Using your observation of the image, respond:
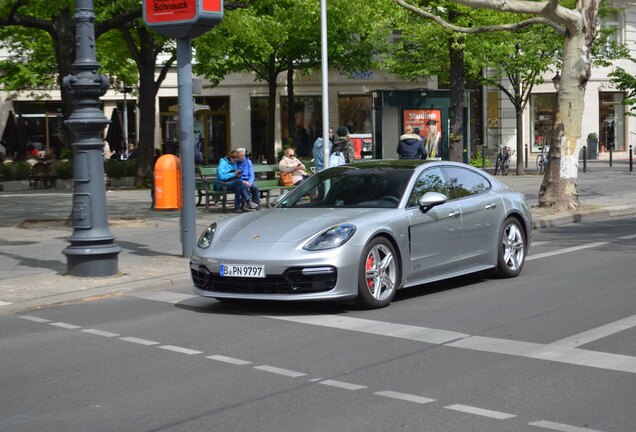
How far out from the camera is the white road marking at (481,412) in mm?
6020

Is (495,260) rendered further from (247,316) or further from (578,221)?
(578,221)

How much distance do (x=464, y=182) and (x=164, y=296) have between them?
3.52m

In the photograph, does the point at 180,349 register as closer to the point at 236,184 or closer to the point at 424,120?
the point at 236,184

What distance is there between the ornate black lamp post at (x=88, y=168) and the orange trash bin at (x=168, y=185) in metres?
1.53

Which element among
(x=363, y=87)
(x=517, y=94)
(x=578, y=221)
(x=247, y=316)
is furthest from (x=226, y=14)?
(x=363, y=87)

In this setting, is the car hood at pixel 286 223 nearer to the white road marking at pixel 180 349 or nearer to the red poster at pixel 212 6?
the white road marking at pixel 180 349

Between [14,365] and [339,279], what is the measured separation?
3.00m

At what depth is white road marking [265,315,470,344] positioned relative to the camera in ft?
27.7

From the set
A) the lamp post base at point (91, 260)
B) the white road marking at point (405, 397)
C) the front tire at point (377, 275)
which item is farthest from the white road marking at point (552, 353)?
the lamp post base at point (91, 260)

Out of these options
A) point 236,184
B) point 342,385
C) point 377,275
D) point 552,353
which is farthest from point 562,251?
point 236,184

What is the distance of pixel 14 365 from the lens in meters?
7.82

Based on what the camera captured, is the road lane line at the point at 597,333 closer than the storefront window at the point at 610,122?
Yes

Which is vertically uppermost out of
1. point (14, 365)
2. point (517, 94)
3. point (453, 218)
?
point (517, 94)

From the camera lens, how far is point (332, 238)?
377 inches
